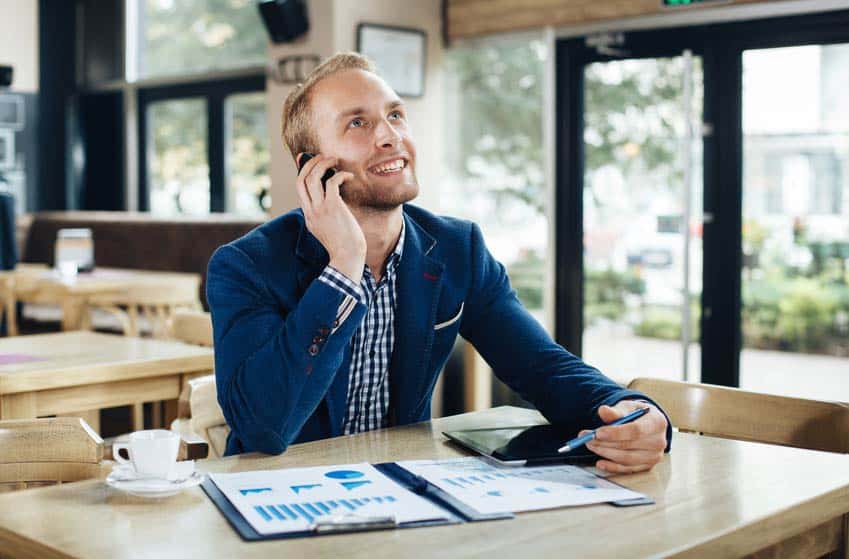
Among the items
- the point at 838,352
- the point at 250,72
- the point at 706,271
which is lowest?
the point at 838,352

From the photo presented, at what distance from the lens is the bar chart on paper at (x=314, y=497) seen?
1312 millimetres

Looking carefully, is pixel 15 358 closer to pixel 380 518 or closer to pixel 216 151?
pixel 380 518

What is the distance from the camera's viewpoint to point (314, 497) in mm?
1411

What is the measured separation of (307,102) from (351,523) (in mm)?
999

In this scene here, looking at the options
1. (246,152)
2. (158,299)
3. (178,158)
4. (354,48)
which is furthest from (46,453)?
(178,158)

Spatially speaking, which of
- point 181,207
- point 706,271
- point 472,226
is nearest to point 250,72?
point 181,207

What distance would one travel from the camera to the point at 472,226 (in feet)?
7.27

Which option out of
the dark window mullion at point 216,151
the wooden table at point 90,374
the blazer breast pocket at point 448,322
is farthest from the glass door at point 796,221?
the dark window mullion at point 216,151

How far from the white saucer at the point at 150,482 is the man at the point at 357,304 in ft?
0.75

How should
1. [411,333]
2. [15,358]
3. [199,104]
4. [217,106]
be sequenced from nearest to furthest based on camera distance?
[411,333] → [15,358] → [217,106] → [199,104]

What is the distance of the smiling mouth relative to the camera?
1968 mm

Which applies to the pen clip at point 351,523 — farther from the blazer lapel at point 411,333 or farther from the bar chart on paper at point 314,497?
the blazer lapel at point 411,333

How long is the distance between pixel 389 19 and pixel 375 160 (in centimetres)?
382

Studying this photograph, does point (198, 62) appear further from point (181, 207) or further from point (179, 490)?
point (179, 490)
